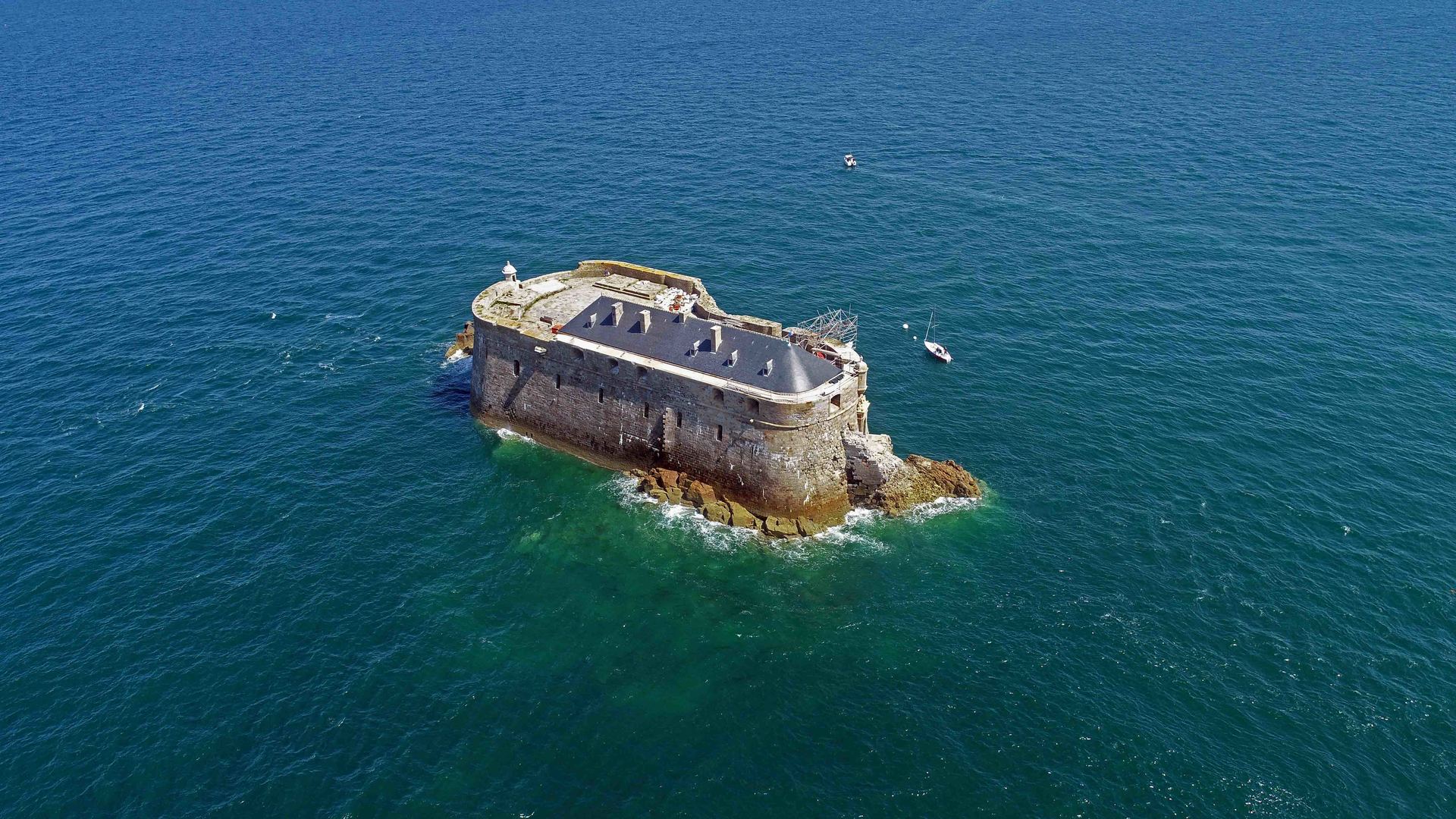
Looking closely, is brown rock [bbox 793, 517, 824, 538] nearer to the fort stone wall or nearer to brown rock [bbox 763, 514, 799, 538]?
brown rock [bbox 763, 514, 799, 538]

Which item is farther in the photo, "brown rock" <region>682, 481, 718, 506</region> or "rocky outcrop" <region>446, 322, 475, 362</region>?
"rocky outcrop" <region>446, 322, 475, 362</region>

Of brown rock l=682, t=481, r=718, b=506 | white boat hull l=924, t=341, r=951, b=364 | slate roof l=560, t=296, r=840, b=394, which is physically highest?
slate roof l=560, t=296, r=840, b=394

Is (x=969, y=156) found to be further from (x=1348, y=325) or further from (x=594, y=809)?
(x=594, y=809)

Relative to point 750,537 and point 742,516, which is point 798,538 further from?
point 742,516

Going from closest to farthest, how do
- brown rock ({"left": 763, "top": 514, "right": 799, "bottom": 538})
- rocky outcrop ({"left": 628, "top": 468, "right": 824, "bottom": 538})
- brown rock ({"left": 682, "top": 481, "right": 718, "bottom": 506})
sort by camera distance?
brown rock ({"left": 763, "top": 514, "right": 799, "bottom": 538}) → rocky outcrop ({"left": 628, "top": 468, "right": 824, "bottom": 538}) → brown rock ({"left": 682, "top": 481, "right": 718, "bottom": 506})

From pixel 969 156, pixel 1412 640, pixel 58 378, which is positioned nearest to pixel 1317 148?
pixel 969 156

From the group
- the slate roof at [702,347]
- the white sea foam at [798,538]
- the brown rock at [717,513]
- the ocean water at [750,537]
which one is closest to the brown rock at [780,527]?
the white sea foam at [798,538]

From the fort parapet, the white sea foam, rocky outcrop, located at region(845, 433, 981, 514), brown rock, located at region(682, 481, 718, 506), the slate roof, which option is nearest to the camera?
the white sea foam

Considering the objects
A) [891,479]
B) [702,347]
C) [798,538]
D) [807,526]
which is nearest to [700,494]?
[798,538]

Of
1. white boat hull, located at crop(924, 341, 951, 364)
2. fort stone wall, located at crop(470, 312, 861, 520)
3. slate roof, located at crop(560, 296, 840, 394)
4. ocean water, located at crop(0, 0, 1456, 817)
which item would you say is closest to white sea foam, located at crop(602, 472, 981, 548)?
ocean water, located at crop(0, 0, 1456, 817)
